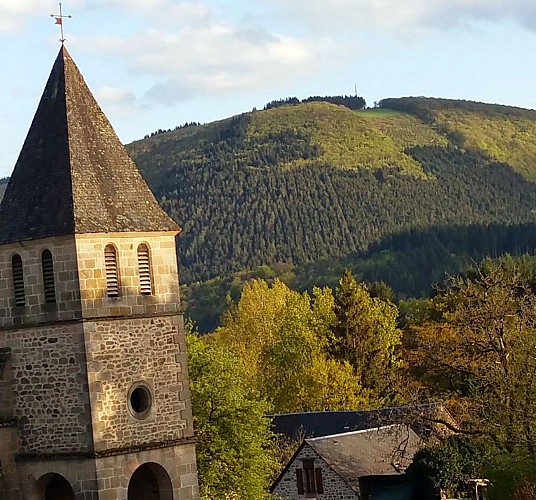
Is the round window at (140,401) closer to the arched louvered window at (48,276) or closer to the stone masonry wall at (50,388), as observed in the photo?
the stone masonry wall at (50,388)

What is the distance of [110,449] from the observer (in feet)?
85.3

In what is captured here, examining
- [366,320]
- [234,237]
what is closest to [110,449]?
[366,320]

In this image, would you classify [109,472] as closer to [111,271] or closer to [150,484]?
[150,484]

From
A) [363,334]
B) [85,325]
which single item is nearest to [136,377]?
[85,325]

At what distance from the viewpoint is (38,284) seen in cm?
2647

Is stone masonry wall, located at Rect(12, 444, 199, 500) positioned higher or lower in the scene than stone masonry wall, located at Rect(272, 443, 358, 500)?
higher

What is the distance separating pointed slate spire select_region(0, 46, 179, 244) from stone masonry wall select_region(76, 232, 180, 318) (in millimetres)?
249

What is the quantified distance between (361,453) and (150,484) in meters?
21.1

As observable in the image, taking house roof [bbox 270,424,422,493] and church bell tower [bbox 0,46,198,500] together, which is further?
house roof [bbox 270,424,422,493]

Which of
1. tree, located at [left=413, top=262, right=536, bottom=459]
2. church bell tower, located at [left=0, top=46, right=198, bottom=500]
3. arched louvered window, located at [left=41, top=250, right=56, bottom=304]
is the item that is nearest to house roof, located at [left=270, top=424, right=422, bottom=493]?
tree, located at [left=413, top=262, right=536, bottom=459]

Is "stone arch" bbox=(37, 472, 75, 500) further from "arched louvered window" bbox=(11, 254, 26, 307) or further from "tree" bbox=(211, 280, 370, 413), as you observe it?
"tree" bbox=(211, 280, 370, 413)

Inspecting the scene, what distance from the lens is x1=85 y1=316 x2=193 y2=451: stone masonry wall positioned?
26.0 meters

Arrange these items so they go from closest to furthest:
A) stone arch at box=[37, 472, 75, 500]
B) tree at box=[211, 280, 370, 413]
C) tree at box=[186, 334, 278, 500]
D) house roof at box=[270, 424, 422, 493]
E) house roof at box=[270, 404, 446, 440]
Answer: stone arch at box=[37, 472, 75, 500] → tree at box=[186, 334, 278, 500] → house roof at box=[270, 424, 422, 493] → house roof at box=[270, 404, 446, 440] → tree at box=[211, 280, 370, 413]

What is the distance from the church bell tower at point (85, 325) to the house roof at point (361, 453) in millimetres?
19952
